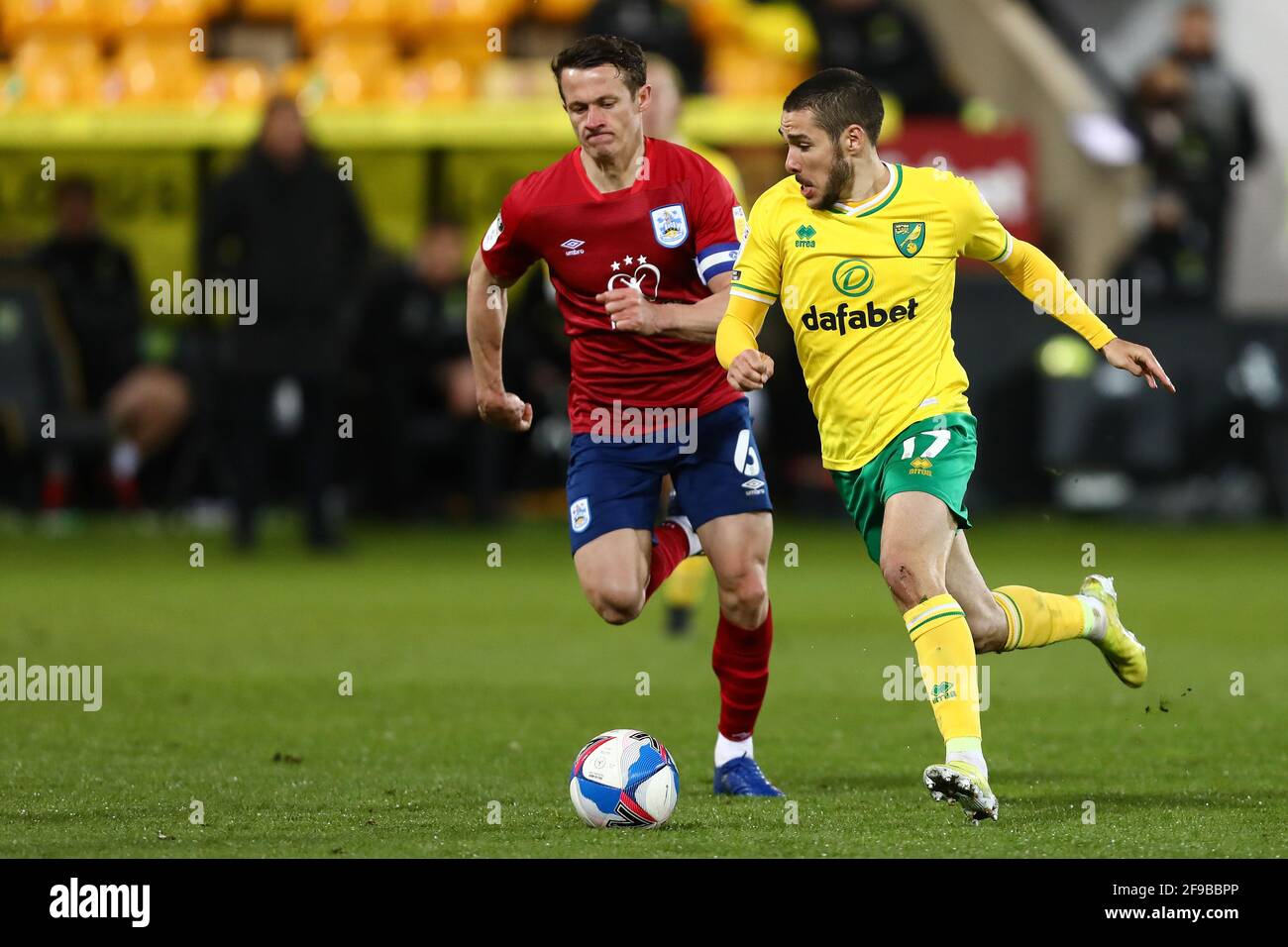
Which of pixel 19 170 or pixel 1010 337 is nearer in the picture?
pixel 1010 337

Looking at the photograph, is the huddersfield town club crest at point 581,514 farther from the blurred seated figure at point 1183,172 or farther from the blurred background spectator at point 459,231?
the blurred seated figure at point 1183,172

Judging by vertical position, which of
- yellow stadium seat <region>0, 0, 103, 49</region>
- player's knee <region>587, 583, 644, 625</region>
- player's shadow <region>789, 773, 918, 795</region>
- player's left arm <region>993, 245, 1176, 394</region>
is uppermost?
yellow stadium seat <region>0, 0, 103, 49</region>

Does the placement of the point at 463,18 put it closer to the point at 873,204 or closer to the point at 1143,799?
the point at 873,204

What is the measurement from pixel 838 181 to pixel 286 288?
866cm

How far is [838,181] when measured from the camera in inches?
249

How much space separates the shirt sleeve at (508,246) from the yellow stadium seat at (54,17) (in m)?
13.9

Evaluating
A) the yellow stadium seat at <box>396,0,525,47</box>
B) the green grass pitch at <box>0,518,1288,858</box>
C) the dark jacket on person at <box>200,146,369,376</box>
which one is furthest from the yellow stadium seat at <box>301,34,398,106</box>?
the green grass pitch at <box>0,518,1288,858</box>

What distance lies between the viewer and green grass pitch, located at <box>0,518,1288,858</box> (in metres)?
5.86

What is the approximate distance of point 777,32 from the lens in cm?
1952

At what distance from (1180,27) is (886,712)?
11191mm

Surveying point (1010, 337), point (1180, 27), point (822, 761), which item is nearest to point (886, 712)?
point (822, 761)

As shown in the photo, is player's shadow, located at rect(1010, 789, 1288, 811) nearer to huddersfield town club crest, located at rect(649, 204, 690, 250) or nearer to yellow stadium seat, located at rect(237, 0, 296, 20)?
huddersfield town club crest, located at rect(649, 204, 690, 250)

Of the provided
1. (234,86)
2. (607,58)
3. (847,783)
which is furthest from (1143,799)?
(234,86)
